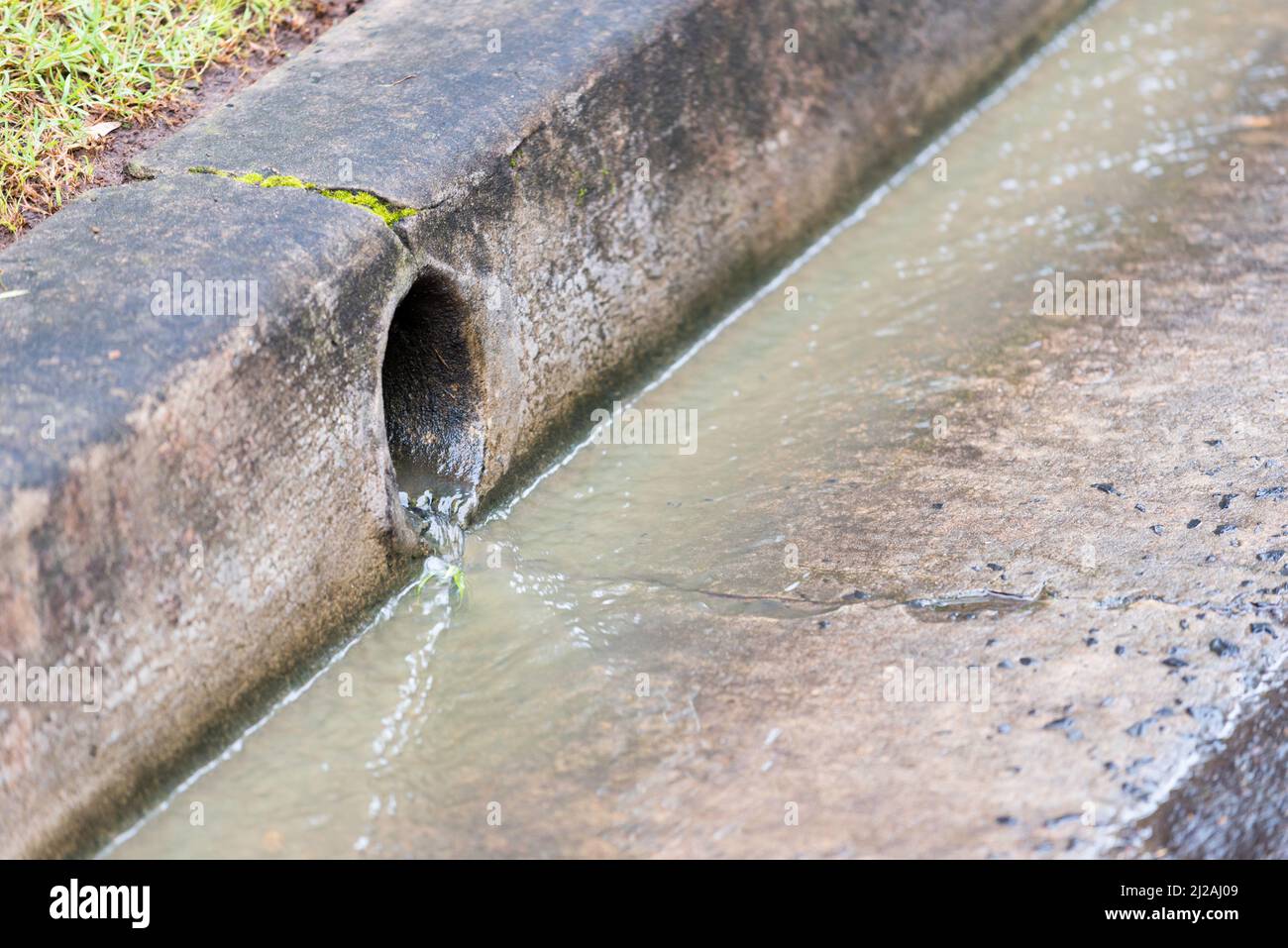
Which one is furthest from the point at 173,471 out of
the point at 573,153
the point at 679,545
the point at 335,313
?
the point at 573,153

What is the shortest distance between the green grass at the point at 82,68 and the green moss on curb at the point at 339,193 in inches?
21.7

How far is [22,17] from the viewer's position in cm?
385

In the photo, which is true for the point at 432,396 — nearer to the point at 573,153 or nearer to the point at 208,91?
the point at 573,153

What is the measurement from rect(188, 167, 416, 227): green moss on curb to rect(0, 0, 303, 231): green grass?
1.81 ft

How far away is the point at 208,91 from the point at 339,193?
3.26 feet

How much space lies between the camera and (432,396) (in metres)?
3.57

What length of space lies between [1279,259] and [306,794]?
140 inches

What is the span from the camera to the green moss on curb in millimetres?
3193

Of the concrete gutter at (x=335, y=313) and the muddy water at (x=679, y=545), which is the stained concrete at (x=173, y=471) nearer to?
the concrete gutter at (x=335, y=313)

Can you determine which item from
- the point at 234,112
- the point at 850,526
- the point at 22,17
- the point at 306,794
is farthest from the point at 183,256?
the point at 850,526

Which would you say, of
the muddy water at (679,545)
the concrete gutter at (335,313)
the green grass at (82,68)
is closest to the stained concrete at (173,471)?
the concrete gutter at (335,313)

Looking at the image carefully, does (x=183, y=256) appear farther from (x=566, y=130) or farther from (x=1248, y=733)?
(x=1248, y=733)

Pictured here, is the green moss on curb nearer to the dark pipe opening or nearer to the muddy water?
the dark pipe opening

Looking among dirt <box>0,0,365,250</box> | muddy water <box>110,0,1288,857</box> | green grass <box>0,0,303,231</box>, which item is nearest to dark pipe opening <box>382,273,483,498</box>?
muddy water <box>110,0,1288,857</box>
